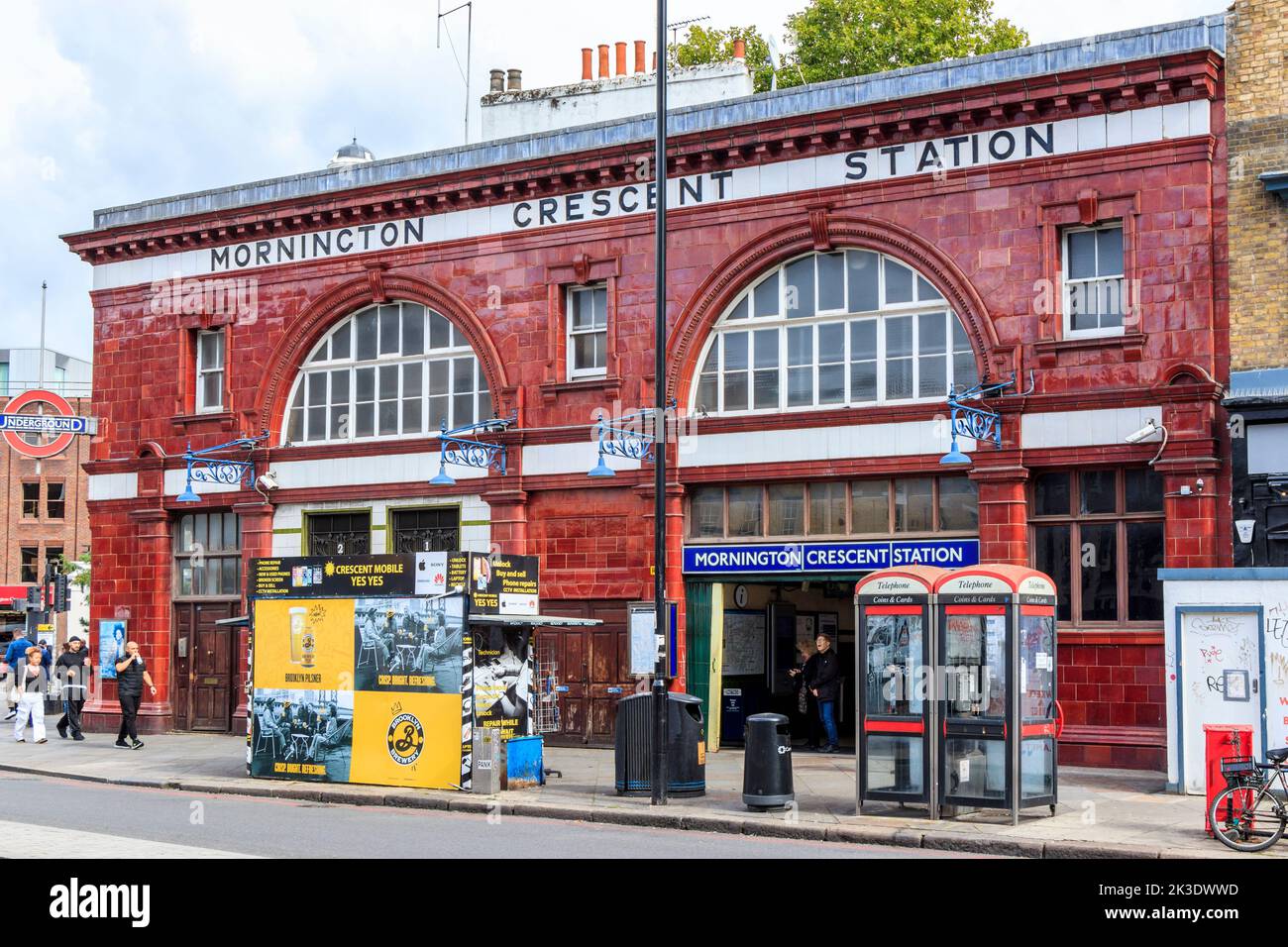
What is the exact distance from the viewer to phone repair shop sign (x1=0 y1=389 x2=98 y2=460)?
2875cm

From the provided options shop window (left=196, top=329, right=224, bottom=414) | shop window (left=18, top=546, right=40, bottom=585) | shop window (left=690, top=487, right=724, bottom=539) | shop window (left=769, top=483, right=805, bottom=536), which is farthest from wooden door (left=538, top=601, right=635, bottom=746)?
shop window (left=18, top=546, right=40, bottom=585)

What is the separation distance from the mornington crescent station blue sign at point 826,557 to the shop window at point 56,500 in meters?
58.5

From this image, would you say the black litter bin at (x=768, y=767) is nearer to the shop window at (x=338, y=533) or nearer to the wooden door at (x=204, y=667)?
the shop window at (x=338, y=533)

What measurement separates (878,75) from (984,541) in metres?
7.13

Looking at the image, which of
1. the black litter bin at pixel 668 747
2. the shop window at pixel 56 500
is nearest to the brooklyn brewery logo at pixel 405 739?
the black litter bin at pixel 668 747

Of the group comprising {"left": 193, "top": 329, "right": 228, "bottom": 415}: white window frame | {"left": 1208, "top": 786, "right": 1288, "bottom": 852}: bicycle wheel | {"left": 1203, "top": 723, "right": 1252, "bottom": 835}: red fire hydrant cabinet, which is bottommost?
{"left": 1208, "top": 786, "right": 1288, "bottom": 852}: bicycle wheel

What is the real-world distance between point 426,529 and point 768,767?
11359mm

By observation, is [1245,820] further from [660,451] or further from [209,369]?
[209,369]

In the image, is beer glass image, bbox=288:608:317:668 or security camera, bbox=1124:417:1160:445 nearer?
security camera, bbox=1124:417:1160:445

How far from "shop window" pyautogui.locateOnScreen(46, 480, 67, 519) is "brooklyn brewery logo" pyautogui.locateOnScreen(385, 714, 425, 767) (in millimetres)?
60777

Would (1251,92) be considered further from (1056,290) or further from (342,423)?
(342,423)

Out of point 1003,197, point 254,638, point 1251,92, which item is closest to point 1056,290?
point 1003,197

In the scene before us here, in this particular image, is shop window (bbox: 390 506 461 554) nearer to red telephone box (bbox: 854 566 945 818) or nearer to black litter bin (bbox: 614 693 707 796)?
black litter bin (bbox: 614 693 707 796)

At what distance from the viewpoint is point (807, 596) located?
85.7 ft
